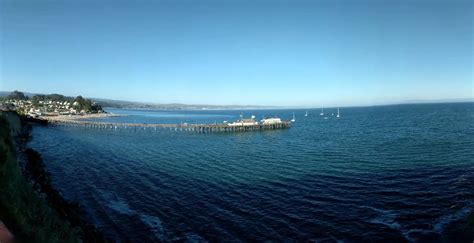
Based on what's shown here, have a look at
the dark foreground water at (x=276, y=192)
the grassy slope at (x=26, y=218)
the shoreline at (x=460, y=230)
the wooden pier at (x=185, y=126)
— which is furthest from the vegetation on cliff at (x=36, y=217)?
the wooden pier at (x=185, y=126)

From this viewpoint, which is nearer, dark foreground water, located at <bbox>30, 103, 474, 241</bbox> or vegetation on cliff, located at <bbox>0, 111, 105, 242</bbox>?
vegetation on cliff, located at <bbox>0, 111, 105, 242</bbox>

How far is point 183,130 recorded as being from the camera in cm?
9444

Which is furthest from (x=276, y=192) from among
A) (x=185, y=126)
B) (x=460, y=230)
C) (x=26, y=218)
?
(x=185, y=126)

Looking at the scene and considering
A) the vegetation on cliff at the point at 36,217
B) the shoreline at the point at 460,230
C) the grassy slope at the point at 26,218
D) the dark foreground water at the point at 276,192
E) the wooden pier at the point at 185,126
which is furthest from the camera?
the wooden pier at the point at 185,126

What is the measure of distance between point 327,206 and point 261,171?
13.8 metres

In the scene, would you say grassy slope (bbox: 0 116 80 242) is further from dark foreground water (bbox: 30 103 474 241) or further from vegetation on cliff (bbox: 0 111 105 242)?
dark foreground water (bbox: 30 103 474 241)

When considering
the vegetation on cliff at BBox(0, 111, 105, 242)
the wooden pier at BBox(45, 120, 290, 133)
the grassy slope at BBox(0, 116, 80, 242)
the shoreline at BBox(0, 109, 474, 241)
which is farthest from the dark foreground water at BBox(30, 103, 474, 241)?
the wooden pier at BBox(45, 120, 290, 133)

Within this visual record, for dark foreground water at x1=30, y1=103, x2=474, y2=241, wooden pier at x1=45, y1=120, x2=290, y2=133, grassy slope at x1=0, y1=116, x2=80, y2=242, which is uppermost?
grassy slope at x1=0, y1=116, x2=80, y2=242

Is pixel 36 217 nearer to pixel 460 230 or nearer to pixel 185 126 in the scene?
pixel 460 230

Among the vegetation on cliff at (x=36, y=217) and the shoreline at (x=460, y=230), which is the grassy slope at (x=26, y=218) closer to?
the vegetation on cliff at (x=36, y=217)

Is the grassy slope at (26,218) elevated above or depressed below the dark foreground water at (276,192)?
above

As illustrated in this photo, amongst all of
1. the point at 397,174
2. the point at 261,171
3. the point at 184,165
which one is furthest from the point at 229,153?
the point at 397,174

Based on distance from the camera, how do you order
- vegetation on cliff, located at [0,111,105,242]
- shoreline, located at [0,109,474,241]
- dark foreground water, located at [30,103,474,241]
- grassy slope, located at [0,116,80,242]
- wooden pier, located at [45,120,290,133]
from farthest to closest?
wooden pier, located at [45,120,290,133] < dark foreground water, located at [30,103,474,241] < shoreline, located at [0,109,474,241] < vegetation on cliff, located at [0,111,105,242] < grassy slope, located at [0,116,80,242]

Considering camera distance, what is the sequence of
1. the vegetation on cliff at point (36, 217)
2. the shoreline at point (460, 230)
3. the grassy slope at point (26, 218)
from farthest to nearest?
the shoreline at point (460, 230), the vegetation on cliff at point (36, 217), the grassy slope at point (26, 218)
